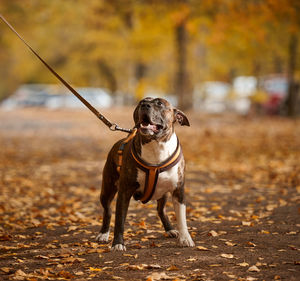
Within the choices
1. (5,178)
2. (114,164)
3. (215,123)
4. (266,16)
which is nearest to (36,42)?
(215,123)

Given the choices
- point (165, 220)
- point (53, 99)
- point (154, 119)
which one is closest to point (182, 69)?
point (165, 220)

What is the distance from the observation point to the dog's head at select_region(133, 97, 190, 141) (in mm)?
4719

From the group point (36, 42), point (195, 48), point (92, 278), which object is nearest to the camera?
point (92, 278)

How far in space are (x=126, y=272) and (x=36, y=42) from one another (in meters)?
41.9

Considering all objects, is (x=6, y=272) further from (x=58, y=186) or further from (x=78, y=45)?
(x=78, y=45)

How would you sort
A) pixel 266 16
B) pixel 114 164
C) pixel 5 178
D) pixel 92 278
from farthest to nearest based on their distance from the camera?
1. pixel 266 16
2. pixel 5 178
3. pixel 114 164
4. pixel 92 278

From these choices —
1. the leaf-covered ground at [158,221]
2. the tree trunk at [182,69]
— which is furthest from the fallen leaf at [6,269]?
the tree trunk at [182,69]

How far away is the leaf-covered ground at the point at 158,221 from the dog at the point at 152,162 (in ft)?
1.25

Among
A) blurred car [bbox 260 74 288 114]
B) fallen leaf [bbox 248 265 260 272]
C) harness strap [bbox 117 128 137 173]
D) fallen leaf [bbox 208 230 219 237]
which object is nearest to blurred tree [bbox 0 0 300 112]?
blurred car [bbox 260 74 288 114]

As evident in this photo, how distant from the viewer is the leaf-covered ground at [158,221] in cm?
453

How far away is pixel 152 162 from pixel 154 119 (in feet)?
1.41

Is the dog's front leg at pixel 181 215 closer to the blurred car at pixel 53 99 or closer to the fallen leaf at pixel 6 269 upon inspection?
the fallen leaf at pixel 6 269

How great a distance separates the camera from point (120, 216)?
5.09 metres

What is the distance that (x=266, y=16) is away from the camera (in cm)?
1830
